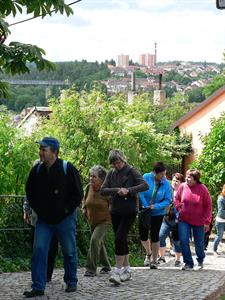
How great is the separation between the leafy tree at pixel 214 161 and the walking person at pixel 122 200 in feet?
60.3

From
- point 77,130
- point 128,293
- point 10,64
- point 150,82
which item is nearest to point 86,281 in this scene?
point 128,293

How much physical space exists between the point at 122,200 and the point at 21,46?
339cm

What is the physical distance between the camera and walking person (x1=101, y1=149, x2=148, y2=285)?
10969 mm

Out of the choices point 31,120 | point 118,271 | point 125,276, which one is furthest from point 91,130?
point 31,120

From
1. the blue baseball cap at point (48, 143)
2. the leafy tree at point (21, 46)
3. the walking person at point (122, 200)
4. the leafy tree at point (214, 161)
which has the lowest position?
the leafy tree at point (214, 161)

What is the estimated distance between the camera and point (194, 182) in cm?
1345

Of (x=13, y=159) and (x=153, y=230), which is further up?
(x=13, y=159)

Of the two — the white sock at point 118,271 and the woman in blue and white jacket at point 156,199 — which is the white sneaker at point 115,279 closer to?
the white sock at point 118,271

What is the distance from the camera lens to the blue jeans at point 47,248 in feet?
31.3

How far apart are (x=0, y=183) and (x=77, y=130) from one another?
7.86 meters

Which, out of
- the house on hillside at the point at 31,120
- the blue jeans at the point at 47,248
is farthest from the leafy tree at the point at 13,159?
the blue jeans at the point at 47,248

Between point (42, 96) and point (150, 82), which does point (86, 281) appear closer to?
point (42, 96)

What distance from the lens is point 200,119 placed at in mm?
37188

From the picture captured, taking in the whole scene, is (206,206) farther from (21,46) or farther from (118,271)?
(21,46)
